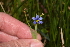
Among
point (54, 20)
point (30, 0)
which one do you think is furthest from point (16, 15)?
point (54, 20)

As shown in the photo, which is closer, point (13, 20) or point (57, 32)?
point (13, 20)

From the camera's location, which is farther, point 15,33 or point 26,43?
point 15,33

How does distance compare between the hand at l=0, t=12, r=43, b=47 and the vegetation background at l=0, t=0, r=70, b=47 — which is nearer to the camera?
the hand at l=0, t=12, r=43, b=47

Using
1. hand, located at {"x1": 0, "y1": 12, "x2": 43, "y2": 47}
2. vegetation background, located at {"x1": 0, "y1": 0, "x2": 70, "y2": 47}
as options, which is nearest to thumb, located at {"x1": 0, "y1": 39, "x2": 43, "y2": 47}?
hand, located at {"x1": 0, "y1": 12, "x2": 43, "y2": 47}

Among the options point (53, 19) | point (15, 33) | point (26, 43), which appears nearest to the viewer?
point (26, 43)

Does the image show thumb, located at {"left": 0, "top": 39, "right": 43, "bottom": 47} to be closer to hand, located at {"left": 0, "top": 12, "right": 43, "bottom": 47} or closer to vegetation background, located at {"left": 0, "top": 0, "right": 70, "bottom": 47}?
hand, located at {"left": 0, "top": 12, "right": 43, "bottom": 47}

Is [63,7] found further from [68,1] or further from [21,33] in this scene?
[21,33]

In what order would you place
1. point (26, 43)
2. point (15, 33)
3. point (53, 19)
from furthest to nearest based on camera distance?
point (53, 19), point (15, 33), point (26, 43)

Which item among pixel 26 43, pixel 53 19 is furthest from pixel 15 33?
pixel 53 19

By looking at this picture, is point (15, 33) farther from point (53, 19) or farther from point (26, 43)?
point (53, 19)
